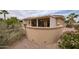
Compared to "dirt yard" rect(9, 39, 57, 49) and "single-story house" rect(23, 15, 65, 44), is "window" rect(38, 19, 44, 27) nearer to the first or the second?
"single-story house" rect(23, 15, 65, 44)

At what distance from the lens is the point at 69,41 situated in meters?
2.08

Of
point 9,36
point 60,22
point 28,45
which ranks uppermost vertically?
point 60,22

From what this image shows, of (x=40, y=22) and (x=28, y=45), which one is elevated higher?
(x=40, y=22)

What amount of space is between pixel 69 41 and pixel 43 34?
0.99 feet

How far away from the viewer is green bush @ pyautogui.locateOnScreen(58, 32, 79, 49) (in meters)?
2.08

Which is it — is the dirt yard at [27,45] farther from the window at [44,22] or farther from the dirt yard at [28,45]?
the window at [44,22]

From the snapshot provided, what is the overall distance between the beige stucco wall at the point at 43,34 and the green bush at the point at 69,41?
0.21 feet

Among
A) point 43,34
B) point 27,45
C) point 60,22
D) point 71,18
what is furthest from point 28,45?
point 71,18

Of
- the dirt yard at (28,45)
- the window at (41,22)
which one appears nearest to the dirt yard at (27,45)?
the dirt yard at (28,45)

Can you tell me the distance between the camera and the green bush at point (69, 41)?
2.08 meters

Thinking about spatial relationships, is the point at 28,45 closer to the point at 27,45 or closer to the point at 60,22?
the point at 27,45
